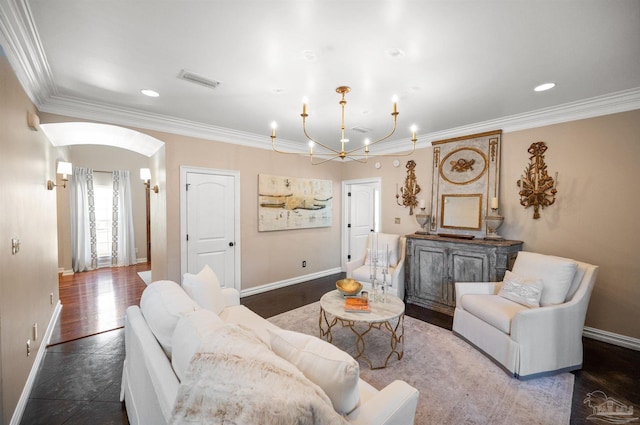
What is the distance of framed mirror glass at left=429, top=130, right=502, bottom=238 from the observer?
12.3ft

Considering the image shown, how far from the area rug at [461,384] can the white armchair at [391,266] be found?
1055 millimetres

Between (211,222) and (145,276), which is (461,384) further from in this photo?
(145,276)

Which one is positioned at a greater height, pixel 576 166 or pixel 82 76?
pixel 82 76

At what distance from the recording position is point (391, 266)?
4297 millimetres

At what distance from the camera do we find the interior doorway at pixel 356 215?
5762mm

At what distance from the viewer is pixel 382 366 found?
2.44 meters

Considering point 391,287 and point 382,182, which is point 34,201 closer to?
point 391,287

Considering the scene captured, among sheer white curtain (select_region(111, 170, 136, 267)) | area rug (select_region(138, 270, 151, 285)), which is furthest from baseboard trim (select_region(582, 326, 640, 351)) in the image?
sheer white curtain (select_region(111, 170, 136, 267))

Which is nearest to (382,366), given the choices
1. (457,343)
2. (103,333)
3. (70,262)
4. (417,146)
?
(457,343)

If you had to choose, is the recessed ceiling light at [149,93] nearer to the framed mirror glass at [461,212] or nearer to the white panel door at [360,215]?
the white panel door at [360,215]

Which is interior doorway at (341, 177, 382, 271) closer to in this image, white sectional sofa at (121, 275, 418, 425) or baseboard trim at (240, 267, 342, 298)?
baseboard trim at (240, 267, 342, 298)

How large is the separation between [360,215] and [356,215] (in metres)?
0.13

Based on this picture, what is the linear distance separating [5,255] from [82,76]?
1668mm

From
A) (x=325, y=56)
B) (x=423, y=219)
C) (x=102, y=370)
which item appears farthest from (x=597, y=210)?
(x=102, y=370)
